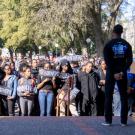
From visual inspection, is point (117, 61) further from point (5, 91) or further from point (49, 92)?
point (5, 91)

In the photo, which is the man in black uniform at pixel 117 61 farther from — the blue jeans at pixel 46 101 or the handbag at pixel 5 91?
the handbag at pixel 5 91

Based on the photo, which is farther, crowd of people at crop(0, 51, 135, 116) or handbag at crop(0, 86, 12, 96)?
crowd of people at crop(0, 51, 135, 116)

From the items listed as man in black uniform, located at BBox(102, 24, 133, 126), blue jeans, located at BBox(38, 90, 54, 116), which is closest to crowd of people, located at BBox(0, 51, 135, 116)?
blue jeans, located at BBox(38, 90, 54, 116)

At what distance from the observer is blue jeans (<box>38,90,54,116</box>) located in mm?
14883

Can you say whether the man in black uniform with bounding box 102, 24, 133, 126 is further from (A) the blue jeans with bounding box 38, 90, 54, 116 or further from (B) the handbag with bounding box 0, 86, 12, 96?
(B) the handbag with bounding box 0, 86, 12, 96

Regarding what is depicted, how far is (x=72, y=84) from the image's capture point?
49.7ft

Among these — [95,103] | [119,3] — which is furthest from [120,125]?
[119,3]

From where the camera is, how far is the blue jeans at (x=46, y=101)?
14883 millimetres

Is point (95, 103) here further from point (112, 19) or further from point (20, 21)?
point (20, 21)

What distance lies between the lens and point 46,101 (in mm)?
14945

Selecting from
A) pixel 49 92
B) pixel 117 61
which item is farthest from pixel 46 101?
pixel 117 61

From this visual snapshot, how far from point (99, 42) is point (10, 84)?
102ft

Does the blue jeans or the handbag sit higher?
the handbag

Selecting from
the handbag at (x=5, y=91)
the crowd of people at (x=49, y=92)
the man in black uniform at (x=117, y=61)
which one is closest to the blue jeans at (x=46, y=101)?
the crowd of people at (x=49, y=92)
